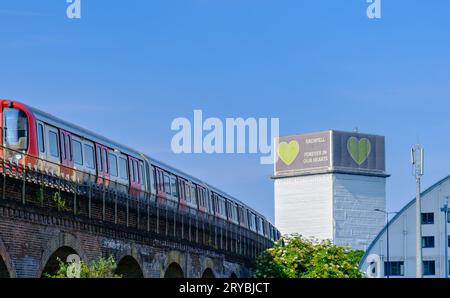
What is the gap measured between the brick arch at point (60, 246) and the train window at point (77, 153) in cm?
696

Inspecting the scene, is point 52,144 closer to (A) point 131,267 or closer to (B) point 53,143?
(B) point 53,143

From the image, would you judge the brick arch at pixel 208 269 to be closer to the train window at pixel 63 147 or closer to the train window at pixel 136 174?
the train window at pixel 136 174

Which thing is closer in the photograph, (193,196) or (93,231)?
(93,231)

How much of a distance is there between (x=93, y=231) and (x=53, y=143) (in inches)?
161

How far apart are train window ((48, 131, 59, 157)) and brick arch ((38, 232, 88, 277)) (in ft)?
16.3

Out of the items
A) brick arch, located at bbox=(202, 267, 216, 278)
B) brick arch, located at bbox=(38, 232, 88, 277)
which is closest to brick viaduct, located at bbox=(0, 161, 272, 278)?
brick arch, located at bbox=(38, 232, 88, 277)

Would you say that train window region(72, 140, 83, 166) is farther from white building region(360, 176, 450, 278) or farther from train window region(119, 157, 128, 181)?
white building region(360, 176, 450, 278)

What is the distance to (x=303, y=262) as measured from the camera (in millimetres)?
65125

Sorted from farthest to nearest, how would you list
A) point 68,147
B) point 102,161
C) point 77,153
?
point 102,161
point 77,153
point 68,147

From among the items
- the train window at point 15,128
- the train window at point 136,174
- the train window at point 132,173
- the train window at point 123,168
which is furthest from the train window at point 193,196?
the train window at point 15,128

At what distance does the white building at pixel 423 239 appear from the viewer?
102 m

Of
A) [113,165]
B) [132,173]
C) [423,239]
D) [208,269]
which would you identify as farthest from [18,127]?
[423,239]
